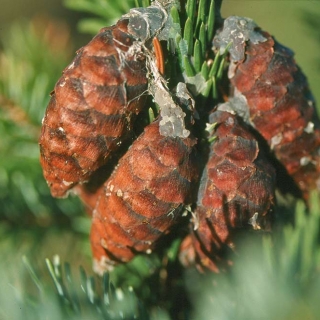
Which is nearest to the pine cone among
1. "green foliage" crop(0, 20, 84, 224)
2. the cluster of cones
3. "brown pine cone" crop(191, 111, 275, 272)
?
the cluster of cones

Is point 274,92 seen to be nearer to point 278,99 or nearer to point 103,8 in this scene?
point 278,99

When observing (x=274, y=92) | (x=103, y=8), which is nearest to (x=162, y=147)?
(x=274, y=92)

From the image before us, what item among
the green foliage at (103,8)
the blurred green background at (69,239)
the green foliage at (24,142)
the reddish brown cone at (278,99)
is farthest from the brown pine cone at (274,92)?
the green foliage at (24,142)

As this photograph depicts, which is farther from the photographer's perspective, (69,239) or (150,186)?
(69,239)

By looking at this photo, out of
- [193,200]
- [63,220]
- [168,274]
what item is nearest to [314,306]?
[193,200]

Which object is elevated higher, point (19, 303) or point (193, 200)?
point (193, 200)

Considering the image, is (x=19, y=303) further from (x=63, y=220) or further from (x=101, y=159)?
(x=63, y=220)

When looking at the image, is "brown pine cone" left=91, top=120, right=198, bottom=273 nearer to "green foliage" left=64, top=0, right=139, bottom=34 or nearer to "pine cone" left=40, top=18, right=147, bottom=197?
"pine cone" left=40, top=18, right=147, bottom=197
